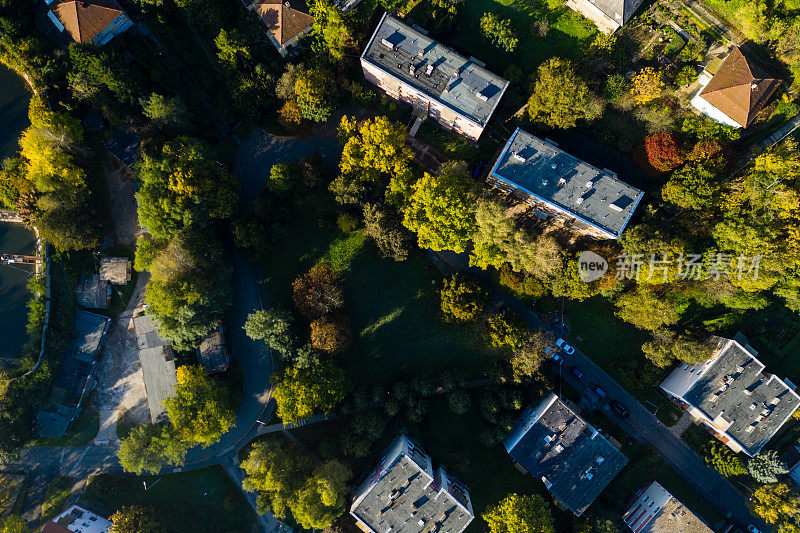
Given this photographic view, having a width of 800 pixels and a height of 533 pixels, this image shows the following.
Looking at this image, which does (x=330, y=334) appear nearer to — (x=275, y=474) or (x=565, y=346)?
(x=275, y=474)

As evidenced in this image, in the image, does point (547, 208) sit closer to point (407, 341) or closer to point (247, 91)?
point (407, 341)

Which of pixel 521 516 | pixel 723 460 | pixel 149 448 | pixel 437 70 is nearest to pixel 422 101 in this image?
pixel 437 70

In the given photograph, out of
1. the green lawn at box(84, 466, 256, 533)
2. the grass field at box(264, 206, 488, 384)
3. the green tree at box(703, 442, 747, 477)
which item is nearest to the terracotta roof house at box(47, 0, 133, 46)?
the grass field at box(264, 206, 488, 384)

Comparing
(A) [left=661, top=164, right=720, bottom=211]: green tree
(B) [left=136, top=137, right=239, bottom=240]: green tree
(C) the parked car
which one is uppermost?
(A) [left=661, top=164, right=720, bottom=211]: green tree

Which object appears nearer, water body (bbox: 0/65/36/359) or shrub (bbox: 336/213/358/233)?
shrub (bbox: 336/213/358/233)

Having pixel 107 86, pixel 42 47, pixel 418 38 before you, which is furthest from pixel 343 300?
pixel 42 47

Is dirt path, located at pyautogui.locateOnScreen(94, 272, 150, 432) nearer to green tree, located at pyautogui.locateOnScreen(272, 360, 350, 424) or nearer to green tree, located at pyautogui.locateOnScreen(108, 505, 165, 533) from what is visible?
green tree, located at pyautogui.locateOnScreen(108, 505, 165, 533)

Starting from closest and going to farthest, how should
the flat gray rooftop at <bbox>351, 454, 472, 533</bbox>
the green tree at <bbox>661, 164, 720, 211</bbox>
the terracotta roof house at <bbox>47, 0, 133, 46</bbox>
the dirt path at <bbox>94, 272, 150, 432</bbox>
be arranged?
the terracotta roof house at <bbox>47, 0, 133, 46</bbox> < the flat gray rooftop at <bbox>351, 454, 472, 533</bbox> < the green tree at <bbox>661, 164, 720, 211</bbox> < the dirt path at <bbox>94, 272, 150, 432</bbox>
